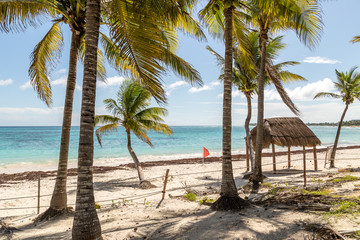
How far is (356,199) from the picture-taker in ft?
17.8

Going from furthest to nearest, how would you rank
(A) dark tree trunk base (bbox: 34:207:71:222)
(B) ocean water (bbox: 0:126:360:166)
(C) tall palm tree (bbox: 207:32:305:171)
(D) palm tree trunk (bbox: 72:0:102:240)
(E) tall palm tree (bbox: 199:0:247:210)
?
(B) ocean water (bbox: 0:126:360:166), (C) tall palm tree (bbox: 207:32:305:171), (A) dark tree trunk base (bbox: 34:207:71:222), (E) tall palm tree (bbox: 199:0:247:210), (D) palm tree trunk (bbox: 72:0:102:240)

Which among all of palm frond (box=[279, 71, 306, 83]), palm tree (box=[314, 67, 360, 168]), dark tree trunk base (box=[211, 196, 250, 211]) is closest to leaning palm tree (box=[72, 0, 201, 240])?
dark tree trunk base (box=[211, 196, 250, 211])

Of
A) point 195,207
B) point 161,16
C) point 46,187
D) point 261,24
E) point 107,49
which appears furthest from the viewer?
point 46,187

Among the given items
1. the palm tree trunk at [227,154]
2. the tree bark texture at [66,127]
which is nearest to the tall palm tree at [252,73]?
the palm tree trunk at [227,154]

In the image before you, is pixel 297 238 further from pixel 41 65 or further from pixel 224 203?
pixel 41 65

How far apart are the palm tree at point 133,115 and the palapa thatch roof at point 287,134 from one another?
5.69 metres

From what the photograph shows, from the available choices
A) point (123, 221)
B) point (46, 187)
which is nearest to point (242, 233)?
point (123, 221)

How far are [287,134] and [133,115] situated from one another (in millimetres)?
8492

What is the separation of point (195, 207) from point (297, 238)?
303cm

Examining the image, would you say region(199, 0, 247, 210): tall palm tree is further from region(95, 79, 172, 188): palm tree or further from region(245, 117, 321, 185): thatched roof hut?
region(245, 117, 321, 185): thatched roof hut

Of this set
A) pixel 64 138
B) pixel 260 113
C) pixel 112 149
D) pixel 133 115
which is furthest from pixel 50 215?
pixel 112 149

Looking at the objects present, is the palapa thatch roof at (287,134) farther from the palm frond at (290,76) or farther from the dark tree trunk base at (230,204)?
the dark tree trunk base at (230,204)

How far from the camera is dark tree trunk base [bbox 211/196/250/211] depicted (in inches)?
231

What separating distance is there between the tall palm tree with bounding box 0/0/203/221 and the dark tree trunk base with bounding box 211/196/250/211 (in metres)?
3.10
